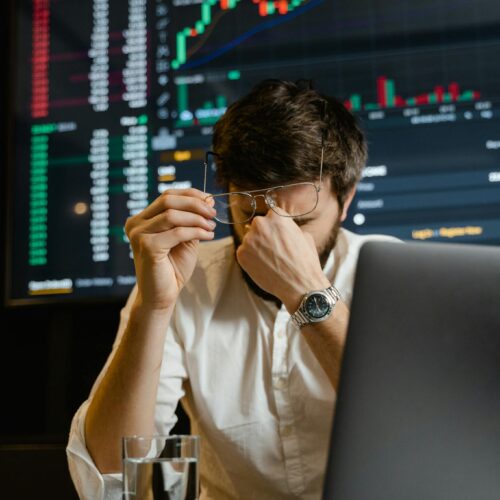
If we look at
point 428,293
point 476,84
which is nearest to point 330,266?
point 476,84

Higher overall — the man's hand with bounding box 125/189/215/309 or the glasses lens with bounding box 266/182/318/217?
the glasses lens with bounding box 266/182/318/217

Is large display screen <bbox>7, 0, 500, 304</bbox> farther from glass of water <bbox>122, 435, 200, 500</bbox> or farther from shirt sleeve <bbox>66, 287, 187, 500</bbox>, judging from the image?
glass of water <bbox>122, 435, 200, 500</bbox>

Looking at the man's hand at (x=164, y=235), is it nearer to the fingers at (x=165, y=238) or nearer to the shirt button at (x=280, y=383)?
the fingers at (x=165, y=238)

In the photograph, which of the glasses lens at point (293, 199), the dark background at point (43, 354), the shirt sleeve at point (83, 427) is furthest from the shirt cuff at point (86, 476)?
the dark background at point (43, 354)

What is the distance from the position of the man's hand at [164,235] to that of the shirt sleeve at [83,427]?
21cm

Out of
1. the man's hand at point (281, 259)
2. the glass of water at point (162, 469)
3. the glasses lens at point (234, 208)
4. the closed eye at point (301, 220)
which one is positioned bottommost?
the glass of water at point (162, 469)

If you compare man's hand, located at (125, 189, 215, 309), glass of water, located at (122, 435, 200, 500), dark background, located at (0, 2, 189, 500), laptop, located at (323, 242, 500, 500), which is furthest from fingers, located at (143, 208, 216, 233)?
dark background, located at (0, 2, 189, 500)

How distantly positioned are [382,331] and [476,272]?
9 centimetres

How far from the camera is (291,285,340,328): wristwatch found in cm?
124

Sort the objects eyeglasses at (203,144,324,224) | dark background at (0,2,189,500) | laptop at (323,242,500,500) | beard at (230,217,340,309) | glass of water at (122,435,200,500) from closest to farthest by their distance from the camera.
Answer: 1. laptop at (323,242,500,500)
2. glass of water at (122,435,200,500)
3. eyeglasses at (203,144,324,224)
4. beard at (230,217,340,309)
5. dark background at (0,2,189,500)

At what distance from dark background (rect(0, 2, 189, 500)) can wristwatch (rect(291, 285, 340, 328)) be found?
825 millimetres

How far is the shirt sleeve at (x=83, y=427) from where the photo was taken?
1.24 m

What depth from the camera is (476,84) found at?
191 centimetres

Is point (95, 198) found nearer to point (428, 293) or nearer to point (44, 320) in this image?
point (44, 320)
